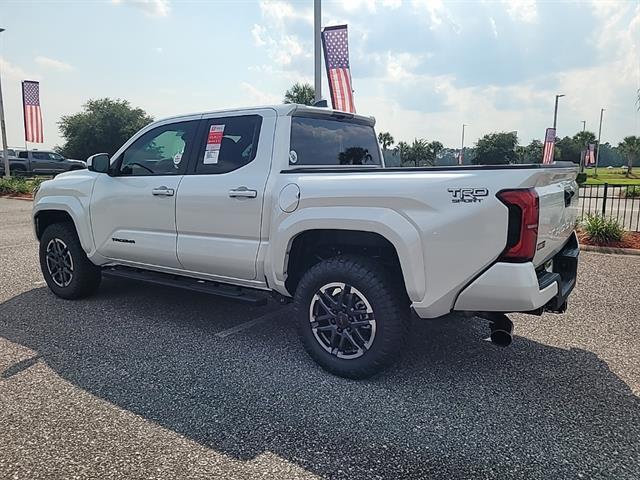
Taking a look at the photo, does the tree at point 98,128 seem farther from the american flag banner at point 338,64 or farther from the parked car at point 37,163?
the american flag banner at point 338,64

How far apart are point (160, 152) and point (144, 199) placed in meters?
0.47

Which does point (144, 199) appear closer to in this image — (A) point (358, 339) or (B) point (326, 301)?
(B) point (326, 301)

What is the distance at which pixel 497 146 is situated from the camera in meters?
47.1

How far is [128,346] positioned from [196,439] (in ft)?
5.42

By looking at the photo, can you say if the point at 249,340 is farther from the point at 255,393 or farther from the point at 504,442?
the point at 504,442

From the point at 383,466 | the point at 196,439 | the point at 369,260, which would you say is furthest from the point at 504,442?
the point at 196,439

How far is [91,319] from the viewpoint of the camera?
15.8ft

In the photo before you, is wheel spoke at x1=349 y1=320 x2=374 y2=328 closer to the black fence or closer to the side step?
the side step

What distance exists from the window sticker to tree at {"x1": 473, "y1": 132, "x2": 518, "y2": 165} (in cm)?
4261

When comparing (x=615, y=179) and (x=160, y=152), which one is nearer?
(x=160, y=152)

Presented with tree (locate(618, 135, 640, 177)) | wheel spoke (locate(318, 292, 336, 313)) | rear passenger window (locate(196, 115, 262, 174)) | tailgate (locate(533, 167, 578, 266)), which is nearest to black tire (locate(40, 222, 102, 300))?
rear passenger window (locate(196, 115, 262, 174))

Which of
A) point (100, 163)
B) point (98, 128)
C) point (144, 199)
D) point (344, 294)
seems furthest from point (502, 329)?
point (98, 128)

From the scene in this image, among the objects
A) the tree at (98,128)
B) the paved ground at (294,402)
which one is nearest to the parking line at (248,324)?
the paved ground at (294,402)

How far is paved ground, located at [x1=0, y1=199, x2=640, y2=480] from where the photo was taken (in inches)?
100
